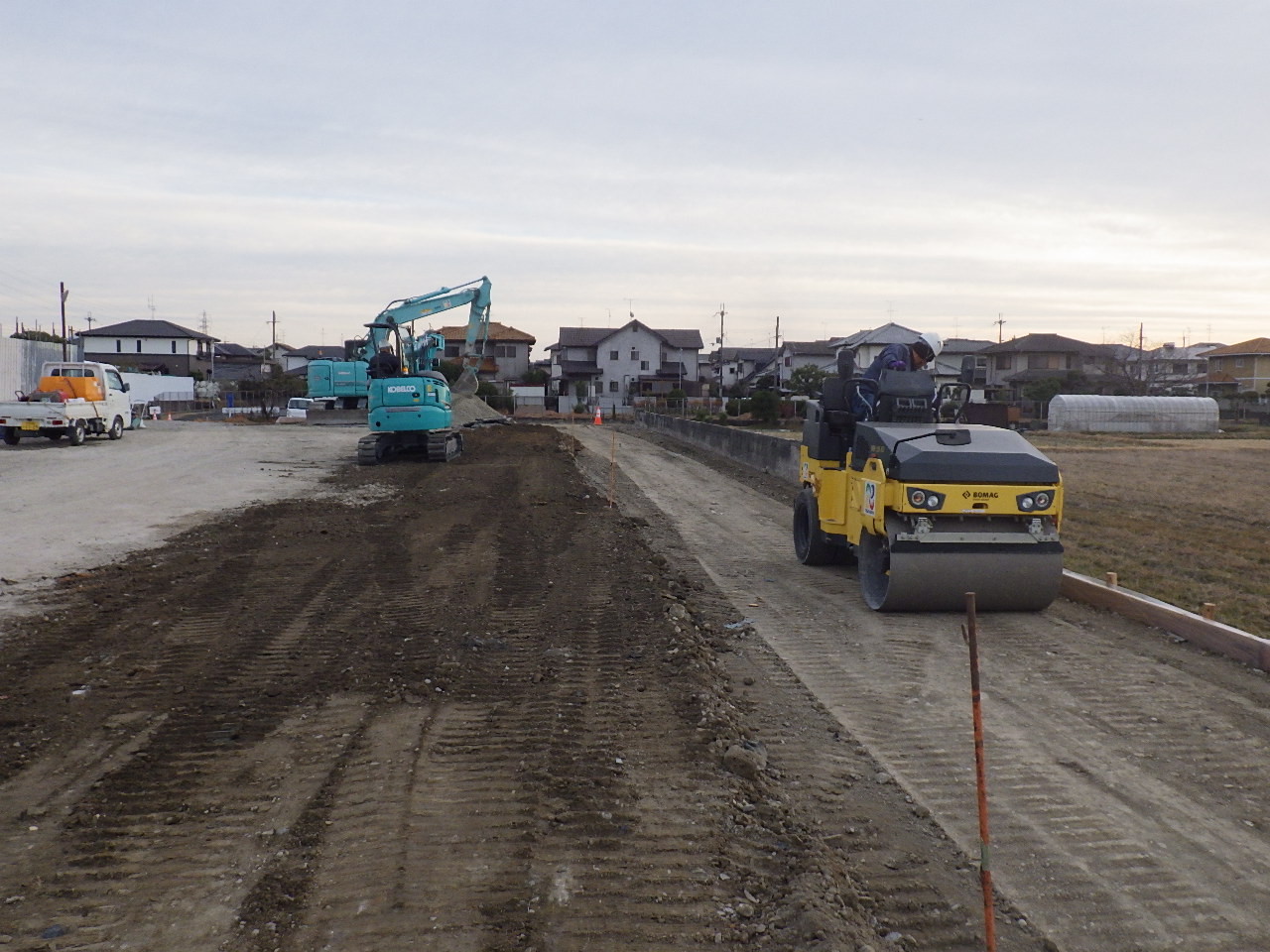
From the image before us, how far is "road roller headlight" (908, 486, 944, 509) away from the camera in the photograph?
27.1 feet

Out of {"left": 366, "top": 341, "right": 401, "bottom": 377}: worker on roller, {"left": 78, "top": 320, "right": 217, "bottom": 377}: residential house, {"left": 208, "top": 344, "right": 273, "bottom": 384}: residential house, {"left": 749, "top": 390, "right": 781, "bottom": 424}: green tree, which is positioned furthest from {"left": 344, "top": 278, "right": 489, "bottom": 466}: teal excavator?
{"left": 208, "top": 344, "right": 273, "bottom": 384}: residential house

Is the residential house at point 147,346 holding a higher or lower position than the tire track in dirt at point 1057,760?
higher

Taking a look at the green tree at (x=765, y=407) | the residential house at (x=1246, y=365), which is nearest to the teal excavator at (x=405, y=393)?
the green tree at (x=765, y=407)

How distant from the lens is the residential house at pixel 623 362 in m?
80.9

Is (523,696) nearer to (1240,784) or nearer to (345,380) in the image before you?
(1240,784)

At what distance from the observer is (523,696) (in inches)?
245

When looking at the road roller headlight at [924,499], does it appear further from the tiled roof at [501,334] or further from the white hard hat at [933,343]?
the tiled roof at [501,334]

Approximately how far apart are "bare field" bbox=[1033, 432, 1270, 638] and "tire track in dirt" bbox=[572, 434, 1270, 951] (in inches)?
62.9

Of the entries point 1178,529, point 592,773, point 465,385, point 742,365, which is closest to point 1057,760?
point 592,773

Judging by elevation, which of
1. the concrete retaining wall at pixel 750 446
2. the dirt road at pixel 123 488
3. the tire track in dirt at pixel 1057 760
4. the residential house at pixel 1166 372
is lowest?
the tire track in dirt at pixel 1057 760

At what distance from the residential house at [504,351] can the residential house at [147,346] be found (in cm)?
2033

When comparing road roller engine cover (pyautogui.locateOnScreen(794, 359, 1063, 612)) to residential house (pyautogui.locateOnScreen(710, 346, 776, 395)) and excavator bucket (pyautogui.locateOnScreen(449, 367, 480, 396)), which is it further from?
residential house (pyautogui.locateOnScreen(710, 346, 776, 395))

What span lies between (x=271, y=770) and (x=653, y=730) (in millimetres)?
2037

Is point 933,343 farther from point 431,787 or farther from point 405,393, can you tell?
point 405,393
